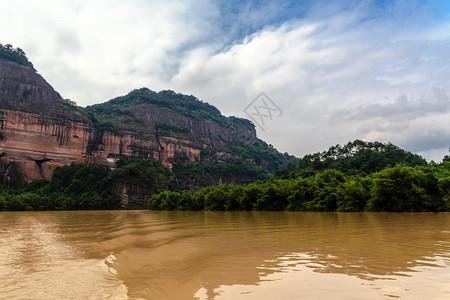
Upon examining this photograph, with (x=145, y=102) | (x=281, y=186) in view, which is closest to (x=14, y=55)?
(x=145, y=102)

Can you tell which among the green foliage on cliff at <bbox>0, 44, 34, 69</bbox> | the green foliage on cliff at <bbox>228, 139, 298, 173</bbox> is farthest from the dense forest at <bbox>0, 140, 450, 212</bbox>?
the green foliage on cliff at <bbox>0, 44, 34, 69</bbox>

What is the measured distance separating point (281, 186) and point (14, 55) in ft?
222

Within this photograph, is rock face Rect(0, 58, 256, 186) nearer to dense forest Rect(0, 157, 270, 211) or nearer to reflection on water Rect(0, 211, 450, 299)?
dense forest Rect(0, 157, 270, 211)

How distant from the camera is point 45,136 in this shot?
178 ft

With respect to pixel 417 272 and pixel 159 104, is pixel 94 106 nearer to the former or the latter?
pixel 159 104

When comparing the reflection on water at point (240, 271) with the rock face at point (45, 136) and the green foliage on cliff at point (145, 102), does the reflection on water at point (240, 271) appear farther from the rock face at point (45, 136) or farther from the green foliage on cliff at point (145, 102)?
the green foliage on cliff at point (145, 102)

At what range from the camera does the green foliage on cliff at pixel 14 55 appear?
59131 mm

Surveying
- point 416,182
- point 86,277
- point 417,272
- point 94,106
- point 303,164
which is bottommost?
point 86,277

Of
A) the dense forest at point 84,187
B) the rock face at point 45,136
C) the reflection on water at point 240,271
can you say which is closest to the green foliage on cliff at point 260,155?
the rock face at point 45,136

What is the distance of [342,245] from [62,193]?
172 ft

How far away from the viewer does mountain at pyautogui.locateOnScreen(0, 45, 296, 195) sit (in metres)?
51.5

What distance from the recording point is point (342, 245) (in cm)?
453

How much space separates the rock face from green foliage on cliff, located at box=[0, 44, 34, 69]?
204cm

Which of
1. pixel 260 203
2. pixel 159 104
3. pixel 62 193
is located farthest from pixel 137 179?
pixel 159 104
